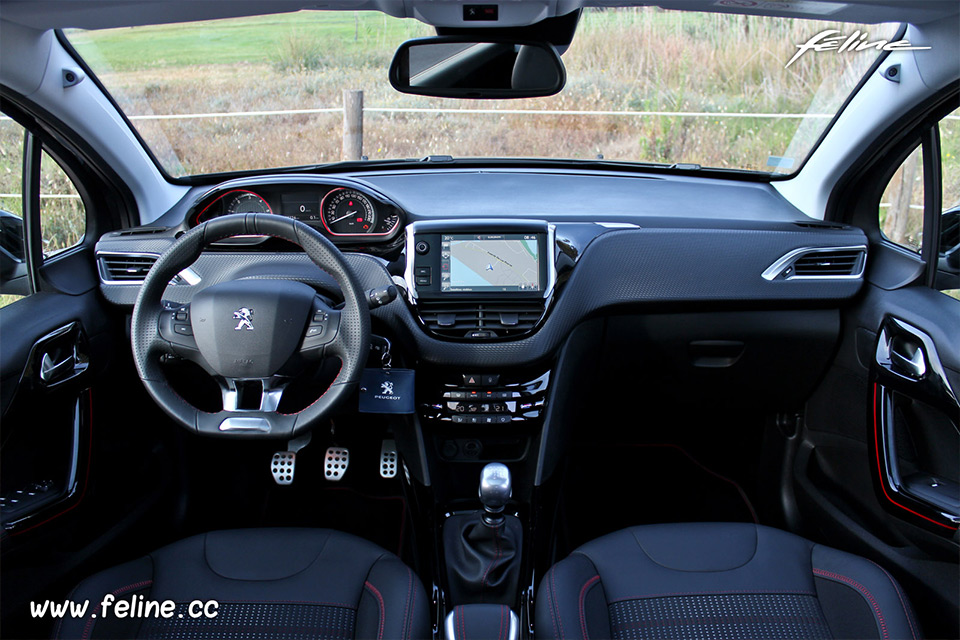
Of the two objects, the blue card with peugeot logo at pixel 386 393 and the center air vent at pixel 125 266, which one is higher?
the center air vent at pixel 125 266

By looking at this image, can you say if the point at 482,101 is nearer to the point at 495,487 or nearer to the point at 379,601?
the point at 495,487

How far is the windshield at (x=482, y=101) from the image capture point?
2.71m

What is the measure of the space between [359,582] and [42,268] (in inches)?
58.8

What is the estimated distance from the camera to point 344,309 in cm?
186

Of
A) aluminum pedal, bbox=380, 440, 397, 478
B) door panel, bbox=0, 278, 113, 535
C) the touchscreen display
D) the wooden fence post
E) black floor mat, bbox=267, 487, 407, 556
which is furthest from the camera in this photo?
the wooden fence post

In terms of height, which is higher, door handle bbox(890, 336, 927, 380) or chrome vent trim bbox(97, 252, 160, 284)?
chrome vent trim bbox(97, 252, 160, 284)

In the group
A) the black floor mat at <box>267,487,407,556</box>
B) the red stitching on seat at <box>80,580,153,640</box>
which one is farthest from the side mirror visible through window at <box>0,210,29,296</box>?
the black floor mat at <box>267,487,407,556</box>

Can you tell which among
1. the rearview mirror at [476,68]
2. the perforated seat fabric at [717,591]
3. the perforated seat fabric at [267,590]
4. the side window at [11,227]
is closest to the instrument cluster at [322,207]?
the rearview mirror at [476,68]

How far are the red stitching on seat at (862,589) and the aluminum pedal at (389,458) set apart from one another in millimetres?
1417

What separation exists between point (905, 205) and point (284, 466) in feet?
8.12

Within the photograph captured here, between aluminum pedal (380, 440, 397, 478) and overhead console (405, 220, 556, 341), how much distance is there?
0.60 metres

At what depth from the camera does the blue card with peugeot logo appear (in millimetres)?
2125

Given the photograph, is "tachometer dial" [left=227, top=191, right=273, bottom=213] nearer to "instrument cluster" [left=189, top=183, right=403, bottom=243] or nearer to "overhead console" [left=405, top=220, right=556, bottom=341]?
"instrument cluster" [left=189, top=183, right=403, bottom=243]

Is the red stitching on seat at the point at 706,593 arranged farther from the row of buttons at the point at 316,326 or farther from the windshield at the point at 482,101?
the windshield at the point at 482,101
